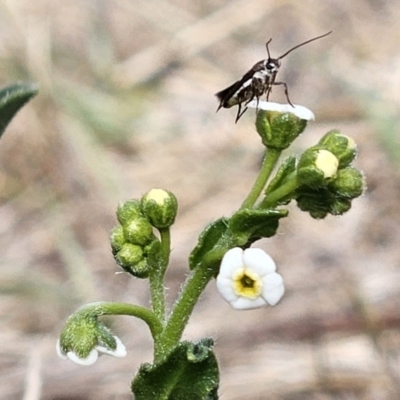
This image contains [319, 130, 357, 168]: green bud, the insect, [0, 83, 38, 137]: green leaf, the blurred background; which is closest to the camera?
[319, 130, 357, 168]: green bud

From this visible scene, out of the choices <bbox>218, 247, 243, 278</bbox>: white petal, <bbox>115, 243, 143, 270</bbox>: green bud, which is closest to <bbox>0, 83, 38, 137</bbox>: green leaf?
<bbox>115, 243, 143, 270</bbox>: green bud

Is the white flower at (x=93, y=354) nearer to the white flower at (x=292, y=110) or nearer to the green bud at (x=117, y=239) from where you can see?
the green bud at (x=117, y=239)

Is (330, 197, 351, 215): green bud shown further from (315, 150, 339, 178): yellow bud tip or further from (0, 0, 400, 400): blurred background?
(0, 0, 400, 400): blurred background

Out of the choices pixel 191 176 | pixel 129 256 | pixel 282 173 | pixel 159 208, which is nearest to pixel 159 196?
pixel 159 208

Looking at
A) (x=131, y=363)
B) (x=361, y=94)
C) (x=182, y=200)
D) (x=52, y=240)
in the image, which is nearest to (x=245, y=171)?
(x=182, y=200)

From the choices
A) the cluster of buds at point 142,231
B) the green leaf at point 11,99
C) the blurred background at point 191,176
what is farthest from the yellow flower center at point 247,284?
the blurred background at point 191,176

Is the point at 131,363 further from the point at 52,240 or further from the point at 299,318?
the point at 52,240

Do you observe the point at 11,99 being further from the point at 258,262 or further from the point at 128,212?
the point at 258,262
